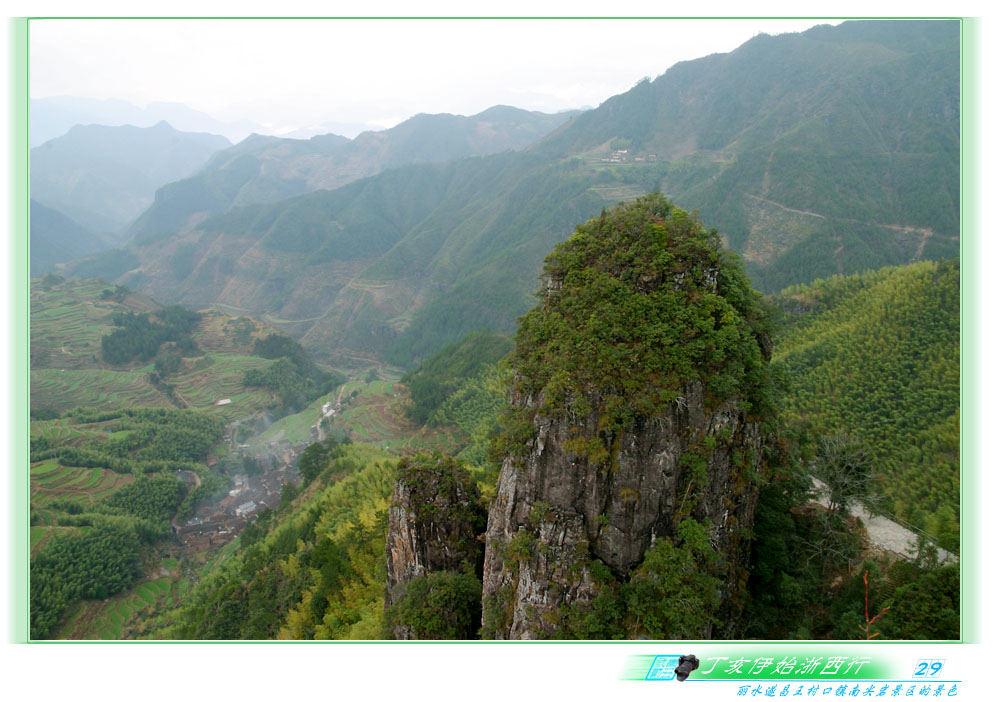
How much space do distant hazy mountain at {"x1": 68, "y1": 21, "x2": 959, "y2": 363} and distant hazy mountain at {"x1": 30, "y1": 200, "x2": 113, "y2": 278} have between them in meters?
13.7

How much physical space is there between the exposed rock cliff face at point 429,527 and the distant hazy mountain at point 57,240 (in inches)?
5601

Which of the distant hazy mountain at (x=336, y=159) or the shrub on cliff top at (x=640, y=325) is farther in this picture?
the distant hazy mountain at (x=336, y=159)

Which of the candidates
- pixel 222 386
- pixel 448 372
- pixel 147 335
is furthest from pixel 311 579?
pixel 147 335

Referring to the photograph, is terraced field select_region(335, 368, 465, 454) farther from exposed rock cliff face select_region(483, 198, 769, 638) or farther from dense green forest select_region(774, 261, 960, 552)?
exposed rock cliff face select_region(483, 198, 769, 638)

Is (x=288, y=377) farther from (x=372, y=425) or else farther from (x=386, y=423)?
(x=386, y=423)

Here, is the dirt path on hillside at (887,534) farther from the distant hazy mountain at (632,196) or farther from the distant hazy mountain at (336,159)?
the distant hazy mountain at (336,159)

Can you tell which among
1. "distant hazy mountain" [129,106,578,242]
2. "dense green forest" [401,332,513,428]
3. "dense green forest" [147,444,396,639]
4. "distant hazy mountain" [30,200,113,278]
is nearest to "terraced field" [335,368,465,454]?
"dense green forest" [401,332,513,428]

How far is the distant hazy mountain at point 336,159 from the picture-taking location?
176000mm

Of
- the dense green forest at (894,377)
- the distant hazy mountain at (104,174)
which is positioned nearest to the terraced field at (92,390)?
the dense green forest at (894,377)

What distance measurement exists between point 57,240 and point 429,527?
6920 inches

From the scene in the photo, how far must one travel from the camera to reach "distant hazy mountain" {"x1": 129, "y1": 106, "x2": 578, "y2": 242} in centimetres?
17600

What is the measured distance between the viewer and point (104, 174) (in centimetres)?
17488

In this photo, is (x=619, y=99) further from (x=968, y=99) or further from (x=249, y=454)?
(x=968, y=99)

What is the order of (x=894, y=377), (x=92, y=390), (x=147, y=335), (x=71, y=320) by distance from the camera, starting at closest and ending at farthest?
(x=894, y=377)
(x=92, y=390)
(x=147, y=335)
(x=71, y=320)
